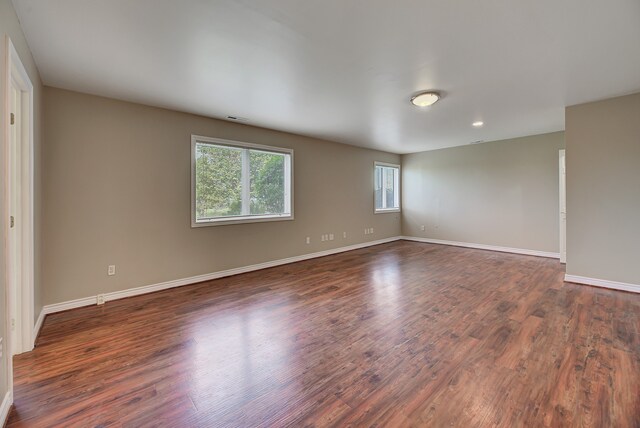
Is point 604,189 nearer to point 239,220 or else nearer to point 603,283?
point 603,283

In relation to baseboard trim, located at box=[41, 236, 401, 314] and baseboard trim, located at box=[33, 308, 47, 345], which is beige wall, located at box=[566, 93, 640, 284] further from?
baseboard trim, located at box=[33, 308, 47, 345]

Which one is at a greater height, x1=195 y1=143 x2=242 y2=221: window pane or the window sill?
x1=195 y1=143 x2=242 y2=221: window pane

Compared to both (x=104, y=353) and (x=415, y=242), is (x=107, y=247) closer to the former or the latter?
(x=104, y=353)

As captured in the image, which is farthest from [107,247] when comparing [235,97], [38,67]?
[235,97]

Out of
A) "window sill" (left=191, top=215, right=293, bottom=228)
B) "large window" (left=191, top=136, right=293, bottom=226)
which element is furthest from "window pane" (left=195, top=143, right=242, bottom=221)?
"window sill" (left=191, top=215, right=293, bottom=228)

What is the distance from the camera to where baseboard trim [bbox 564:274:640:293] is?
3486mm

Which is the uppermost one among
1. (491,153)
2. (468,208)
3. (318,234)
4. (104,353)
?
(491,153)

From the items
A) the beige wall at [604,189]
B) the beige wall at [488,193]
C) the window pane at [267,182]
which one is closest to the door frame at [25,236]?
the window pane at [267,182]

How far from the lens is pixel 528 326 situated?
2.61 meters

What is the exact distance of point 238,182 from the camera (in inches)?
178

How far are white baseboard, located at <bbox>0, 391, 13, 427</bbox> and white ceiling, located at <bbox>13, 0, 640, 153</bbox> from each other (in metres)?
2.45

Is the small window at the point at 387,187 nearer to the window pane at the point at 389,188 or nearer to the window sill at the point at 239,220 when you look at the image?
the window pane at the point at 389,188

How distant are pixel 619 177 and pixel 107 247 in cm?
656

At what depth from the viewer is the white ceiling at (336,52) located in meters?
1.87
